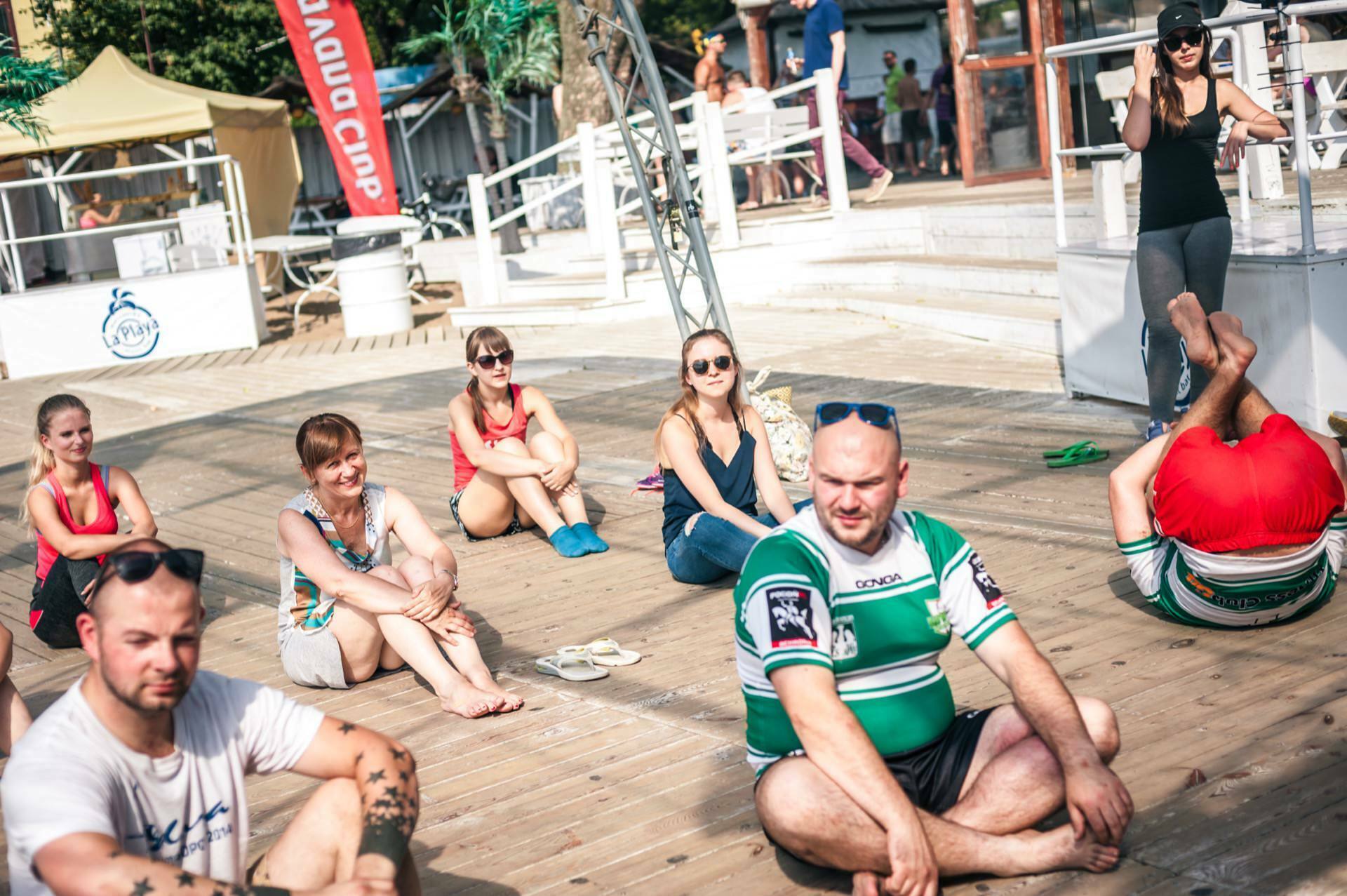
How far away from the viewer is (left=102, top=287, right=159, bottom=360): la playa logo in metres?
16.4

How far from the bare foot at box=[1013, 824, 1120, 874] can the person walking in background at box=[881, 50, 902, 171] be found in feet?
67.5

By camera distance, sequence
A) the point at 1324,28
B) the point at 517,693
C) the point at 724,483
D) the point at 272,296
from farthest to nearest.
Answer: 1. the point at 272,296
2. the point at 1324,28
3. the point at 724,483
4. the point at 517,693

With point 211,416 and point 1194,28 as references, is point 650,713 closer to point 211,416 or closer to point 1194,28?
point 1194,28

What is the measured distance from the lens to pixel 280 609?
16.3 ft

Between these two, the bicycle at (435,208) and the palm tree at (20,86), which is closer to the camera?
the palm tree at (20,86)

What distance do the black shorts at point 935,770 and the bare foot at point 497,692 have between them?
1606 mm

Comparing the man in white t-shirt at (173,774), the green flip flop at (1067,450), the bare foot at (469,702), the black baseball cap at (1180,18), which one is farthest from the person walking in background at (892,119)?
the man in white t-shirt at (173,774)

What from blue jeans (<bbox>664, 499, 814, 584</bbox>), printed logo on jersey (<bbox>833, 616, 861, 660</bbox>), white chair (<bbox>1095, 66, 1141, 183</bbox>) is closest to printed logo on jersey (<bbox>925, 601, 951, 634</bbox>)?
printed logo on jersey (<bbox>833, 616, 861, 660</bbox>)

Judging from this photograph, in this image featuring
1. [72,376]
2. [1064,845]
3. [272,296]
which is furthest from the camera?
[272,296]

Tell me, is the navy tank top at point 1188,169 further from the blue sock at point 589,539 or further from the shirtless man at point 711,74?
the shirtless man at point 711,74

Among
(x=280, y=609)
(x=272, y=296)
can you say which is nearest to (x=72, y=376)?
(x=272, y=296)

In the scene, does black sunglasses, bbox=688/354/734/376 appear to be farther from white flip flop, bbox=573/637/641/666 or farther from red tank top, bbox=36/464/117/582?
red tank top, bbox=36/464/117/582

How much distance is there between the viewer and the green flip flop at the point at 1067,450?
23.3ft

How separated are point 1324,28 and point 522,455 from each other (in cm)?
999
